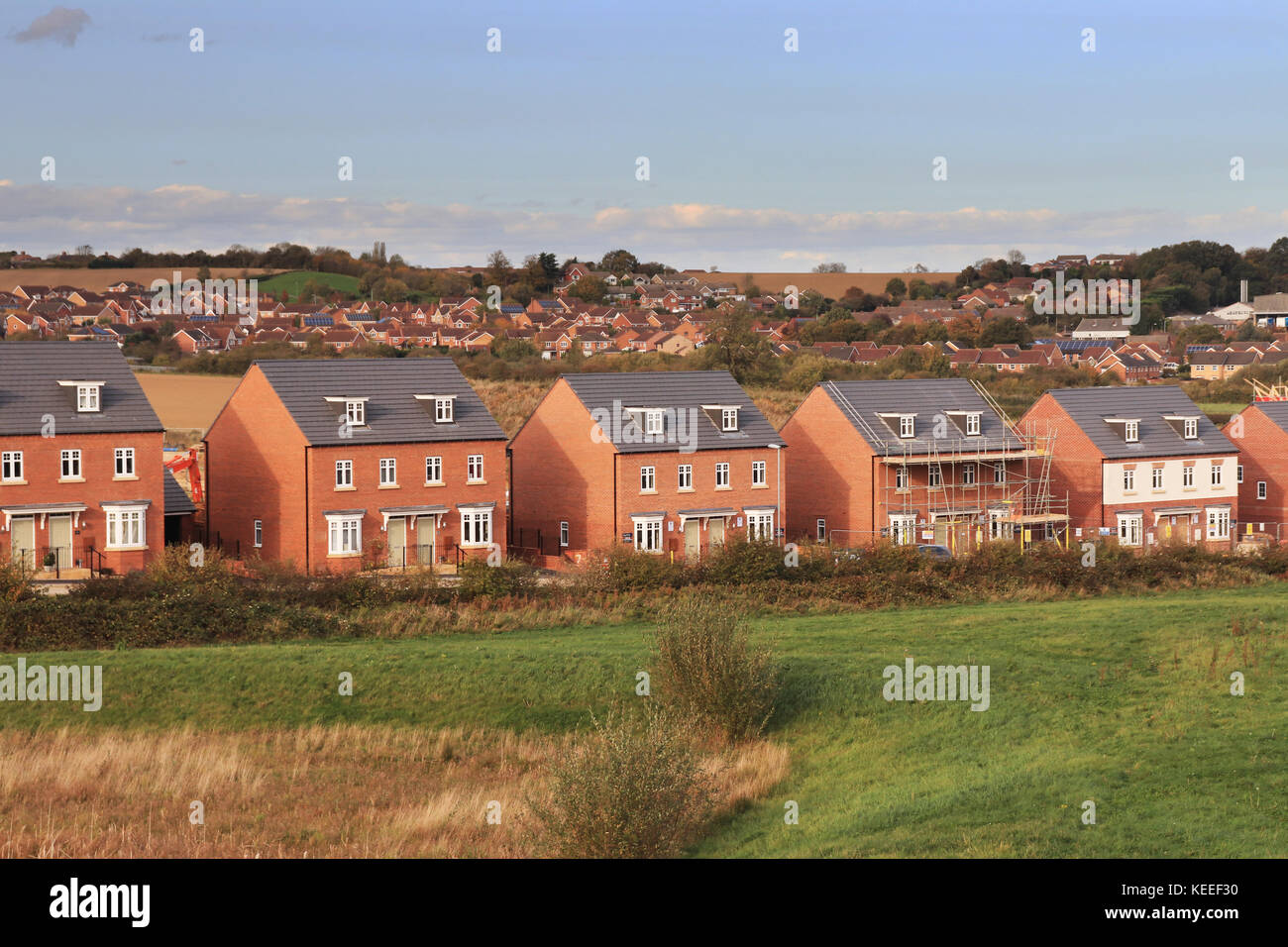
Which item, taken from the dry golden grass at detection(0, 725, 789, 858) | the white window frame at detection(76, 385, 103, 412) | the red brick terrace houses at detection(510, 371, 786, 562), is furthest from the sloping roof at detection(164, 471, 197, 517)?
the dry golden grass at detection(0, 725, 789, 858)

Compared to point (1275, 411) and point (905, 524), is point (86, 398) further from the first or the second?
point (1275, 411)

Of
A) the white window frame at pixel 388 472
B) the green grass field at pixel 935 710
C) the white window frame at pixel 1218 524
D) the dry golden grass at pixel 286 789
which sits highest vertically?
the white window frame at pixel 388 472

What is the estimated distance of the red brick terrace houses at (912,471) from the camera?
5141cm

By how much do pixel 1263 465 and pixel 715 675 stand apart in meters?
43.1

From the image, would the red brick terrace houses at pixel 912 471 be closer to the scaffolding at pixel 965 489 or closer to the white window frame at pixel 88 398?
the scaffolding at pixel 965 489

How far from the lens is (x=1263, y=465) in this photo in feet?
198

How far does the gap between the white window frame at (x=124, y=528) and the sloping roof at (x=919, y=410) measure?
79.1 feet

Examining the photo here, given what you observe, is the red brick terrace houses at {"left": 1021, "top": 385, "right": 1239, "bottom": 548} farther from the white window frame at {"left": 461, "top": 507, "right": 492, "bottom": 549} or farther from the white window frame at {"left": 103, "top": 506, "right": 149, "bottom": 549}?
the white window frame at {"left": 103, "top": 506, "right": 149, "bottom": 549}

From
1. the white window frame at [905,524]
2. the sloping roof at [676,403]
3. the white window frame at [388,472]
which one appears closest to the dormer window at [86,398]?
the white window frame at [388,472]

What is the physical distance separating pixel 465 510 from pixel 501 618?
39.4ft

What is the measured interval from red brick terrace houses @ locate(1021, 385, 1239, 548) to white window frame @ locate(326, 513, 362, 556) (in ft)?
86.3

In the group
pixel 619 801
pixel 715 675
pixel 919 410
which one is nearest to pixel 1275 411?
pixel 919 410

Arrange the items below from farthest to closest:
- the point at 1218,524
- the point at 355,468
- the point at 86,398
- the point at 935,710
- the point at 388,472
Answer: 1. the point at 1218,524
2. the point at 388,472
3. the point at 355,468
4. the point at 86,398
5. the point at 935,710

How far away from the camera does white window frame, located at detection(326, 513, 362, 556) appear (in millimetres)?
44656
